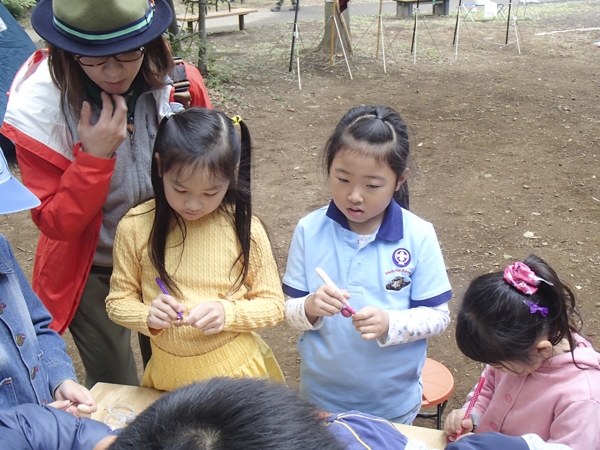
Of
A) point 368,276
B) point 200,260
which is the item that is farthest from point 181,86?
point 368,276

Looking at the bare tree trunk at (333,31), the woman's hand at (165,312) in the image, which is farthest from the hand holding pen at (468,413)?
the bare tree trunk at (333,31)

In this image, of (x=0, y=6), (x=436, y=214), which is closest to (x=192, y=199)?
(x=436, y=214)

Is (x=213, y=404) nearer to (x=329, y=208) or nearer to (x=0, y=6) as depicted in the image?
(x=329, y=208)

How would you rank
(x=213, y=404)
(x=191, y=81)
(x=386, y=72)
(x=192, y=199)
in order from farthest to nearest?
(x=386, y=72)
(x=191, y=81)
(x=192, y=199)
(x=213, y=404)

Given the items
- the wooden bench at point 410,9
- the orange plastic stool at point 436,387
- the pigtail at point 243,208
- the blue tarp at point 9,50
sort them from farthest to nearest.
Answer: the wooden bench at point 410,9
the blue tarp at point 9,50
the orange plastic stool at point 436,387
the pigtail at point 243,208

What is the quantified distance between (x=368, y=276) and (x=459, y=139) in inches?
188

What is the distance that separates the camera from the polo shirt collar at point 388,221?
178cm

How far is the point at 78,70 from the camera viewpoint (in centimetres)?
173

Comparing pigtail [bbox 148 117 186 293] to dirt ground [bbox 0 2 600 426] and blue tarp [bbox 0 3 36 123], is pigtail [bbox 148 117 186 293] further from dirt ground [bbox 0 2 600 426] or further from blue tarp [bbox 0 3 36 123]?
blue tarp [bbox 0 3 36 123]

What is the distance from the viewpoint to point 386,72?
891 cm

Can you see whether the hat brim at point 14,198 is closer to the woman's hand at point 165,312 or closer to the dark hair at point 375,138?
the woman's hand at point 165,312

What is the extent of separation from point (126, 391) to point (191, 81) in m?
1.06

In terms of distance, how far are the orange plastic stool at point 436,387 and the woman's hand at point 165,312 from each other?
1.18m

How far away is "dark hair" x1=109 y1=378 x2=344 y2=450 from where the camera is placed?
72 cm
